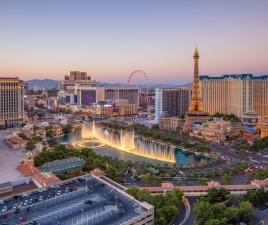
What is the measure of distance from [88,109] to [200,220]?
65026 mm

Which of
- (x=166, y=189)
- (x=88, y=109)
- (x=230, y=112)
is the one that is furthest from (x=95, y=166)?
(x=88, y=109)

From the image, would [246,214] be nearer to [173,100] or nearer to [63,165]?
[63,165]

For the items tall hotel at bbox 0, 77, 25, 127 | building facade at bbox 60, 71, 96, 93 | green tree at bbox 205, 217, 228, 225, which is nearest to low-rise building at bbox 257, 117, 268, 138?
green tree at bbox 205, 217, 228, 225

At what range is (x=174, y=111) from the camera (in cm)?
6166

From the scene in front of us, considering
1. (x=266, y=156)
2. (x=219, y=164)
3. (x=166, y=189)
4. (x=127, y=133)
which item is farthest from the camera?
(x=127, y=133)

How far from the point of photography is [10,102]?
2126 inches

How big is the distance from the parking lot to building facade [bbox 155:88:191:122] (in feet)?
139

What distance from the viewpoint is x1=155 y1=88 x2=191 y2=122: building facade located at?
5806cm

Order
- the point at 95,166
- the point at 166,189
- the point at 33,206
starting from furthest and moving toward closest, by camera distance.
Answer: the point at 95,166, the point at 166,189, the point at 33,206

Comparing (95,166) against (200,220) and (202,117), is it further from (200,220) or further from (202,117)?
(202,117)

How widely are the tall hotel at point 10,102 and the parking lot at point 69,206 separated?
4181 cm

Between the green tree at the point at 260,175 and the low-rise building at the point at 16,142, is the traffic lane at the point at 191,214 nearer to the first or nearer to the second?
the green tree at the point at 260,175

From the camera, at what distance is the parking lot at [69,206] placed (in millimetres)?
13039

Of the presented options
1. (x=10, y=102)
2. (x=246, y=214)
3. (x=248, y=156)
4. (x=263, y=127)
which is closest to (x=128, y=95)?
(x=10, y=102)
